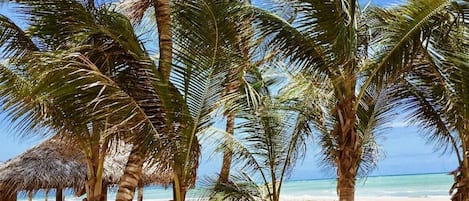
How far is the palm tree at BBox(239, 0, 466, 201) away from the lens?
4.45 metres

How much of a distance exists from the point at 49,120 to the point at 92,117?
4.56ft

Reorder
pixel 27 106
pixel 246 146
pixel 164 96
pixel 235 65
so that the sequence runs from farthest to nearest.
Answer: pixel 246 146 < pixel 27 106 < pixel 235 65 < pixel 164 96

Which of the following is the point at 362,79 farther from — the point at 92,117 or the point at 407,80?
the point at 92,117

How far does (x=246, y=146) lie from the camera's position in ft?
19.8

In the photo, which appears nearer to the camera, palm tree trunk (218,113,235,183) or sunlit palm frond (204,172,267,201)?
sunlit palm frond (204,172,267,201)

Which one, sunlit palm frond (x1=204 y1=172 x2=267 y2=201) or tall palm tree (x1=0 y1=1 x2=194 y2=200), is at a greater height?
tall palm tree (x1=0 y1=1 x2=194 y2=200)

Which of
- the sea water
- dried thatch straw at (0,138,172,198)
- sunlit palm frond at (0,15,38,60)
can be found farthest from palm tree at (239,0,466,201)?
the sea water

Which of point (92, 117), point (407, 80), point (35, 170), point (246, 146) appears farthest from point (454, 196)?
point (35, 170)

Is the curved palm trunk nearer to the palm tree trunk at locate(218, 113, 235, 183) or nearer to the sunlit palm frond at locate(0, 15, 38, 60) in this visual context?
the palm tree trunk at locate(218, 113, 235, 183)

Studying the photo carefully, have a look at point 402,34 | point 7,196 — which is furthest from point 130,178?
point 7,196

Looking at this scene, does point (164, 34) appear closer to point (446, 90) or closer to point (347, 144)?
point (347, 144)

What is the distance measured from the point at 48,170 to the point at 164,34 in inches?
197

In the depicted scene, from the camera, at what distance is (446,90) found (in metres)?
5.36

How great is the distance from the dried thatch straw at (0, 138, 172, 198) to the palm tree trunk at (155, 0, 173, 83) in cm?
392
